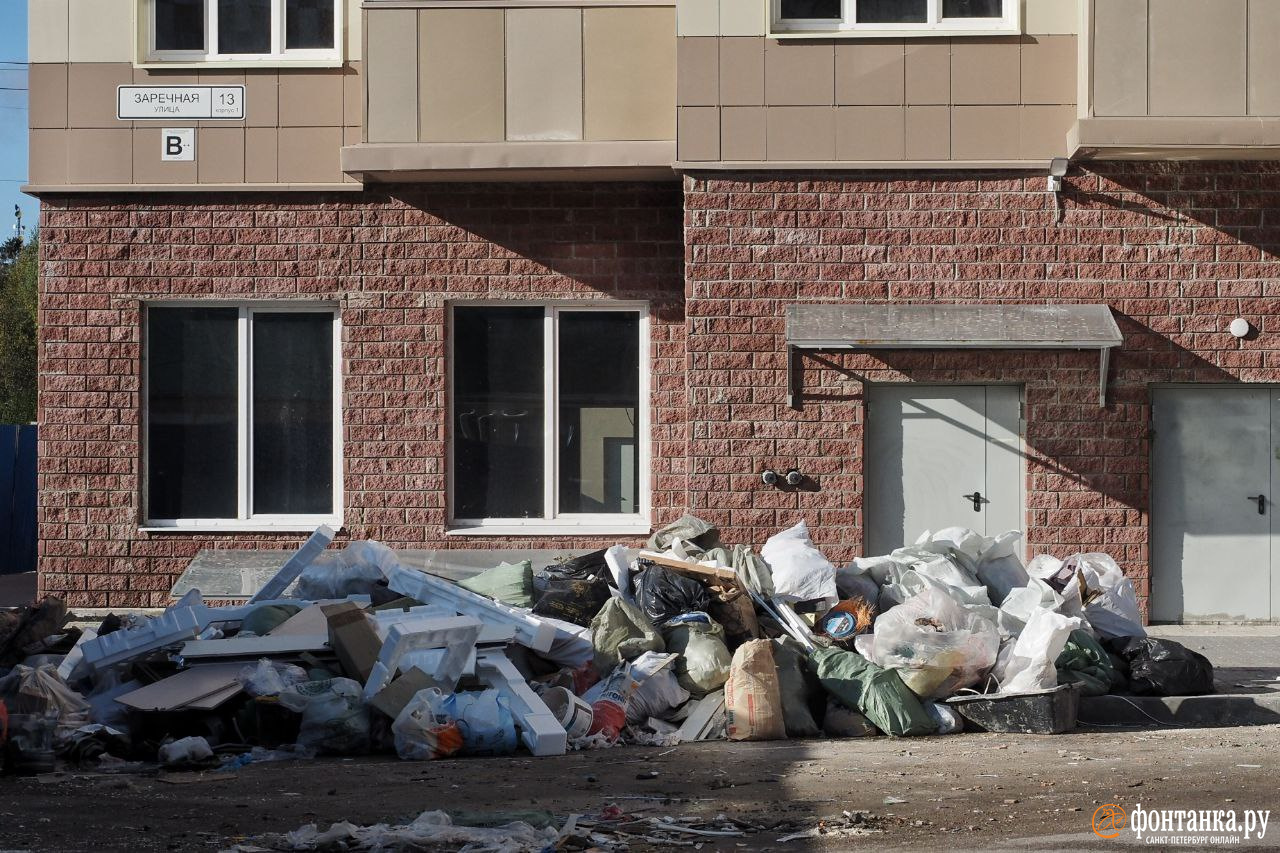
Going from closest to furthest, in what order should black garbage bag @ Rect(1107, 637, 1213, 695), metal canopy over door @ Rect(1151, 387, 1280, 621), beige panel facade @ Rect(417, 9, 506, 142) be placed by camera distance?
black garbage bag @ Rect(1107, 637, 1213, 695) → metal canopy over door @ Rect(1151, 387, 1280, 621) → beige panel facade @ Rect(417, 9, 506, 142)

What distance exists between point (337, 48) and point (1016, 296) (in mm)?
6307

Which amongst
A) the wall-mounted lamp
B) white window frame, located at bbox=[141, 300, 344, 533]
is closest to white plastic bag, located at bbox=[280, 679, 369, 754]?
white window frame, located at bbox=[141, 300, 344, 533]

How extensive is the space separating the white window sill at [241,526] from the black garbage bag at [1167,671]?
6799mm

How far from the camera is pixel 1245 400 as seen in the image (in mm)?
11680

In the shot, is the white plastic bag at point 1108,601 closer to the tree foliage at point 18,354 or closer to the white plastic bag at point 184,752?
the white plastic bag at point 184,752

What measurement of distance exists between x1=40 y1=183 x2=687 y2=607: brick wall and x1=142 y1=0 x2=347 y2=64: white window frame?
4.01ft

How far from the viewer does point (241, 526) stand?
12242 mm

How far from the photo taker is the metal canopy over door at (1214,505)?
11609 millimetres

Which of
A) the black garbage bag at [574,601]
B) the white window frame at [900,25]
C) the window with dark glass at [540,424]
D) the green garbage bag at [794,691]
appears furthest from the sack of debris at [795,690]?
the white window frame at [900,25]

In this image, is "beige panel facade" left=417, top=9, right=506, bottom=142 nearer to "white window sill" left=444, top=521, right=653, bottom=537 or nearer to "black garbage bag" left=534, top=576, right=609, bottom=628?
"white window sill" left=444, top=521, right=653, bottom=537

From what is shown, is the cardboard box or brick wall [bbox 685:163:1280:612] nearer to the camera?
the cardboard box

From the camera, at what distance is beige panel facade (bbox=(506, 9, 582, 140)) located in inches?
462

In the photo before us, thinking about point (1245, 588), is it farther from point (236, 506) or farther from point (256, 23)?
point (256, 23)

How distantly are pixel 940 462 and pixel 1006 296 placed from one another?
150 cm
